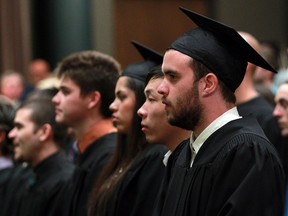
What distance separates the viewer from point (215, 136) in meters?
3.70

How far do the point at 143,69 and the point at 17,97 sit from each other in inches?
248

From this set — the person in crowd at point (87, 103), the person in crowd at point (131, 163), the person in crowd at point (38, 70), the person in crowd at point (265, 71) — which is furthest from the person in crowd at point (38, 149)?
the person in crowd at point (38, 70)

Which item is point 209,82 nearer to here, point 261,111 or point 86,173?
point 86,173

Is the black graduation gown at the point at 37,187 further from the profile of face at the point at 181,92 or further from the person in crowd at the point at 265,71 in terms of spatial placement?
the profile of face at the point at 181,92

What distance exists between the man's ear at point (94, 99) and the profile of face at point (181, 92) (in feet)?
6.04

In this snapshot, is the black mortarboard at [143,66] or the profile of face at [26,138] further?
the profile of face at [26,138]

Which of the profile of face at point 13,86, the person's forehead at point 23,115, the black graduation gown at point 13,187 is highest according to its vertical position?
the person's forehead at point 23,115

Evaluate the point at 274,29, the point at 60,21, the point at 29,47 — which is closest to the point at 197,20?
the point at 60,21

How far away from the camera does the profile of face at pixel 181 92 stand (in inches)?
146

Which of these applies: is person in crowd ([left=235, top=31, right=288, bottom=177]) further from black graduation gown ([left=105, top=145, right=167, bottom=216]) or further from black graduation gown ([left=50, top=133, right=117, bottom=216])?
black graduation gown ([left=105, top=145, right=167, bottom=216])

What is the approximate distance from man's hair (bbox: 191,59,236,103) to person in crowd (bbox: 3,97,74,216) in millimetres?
2384

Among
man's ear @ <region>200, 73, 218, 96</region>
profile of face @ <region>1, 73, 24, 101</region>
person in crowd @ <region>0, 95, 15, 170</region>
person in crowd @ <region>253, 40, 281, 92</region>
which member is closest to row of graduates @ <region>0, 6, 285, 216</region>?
man's ear @ <region>200, 73, 218, 96</region>

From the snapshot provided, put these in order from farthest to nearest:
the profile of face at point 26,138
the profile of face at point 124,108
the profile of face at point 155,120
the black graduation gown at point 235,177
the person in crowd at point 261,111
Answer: the profile of face at point 26,138 → the person in crowd at point 261,111 → the profile of face at point 124,108 → the profile of face at point 155,120 → the black graduation gown at point 235,177

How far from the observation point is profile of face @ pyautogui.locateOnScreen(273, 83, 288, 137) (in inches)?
218
